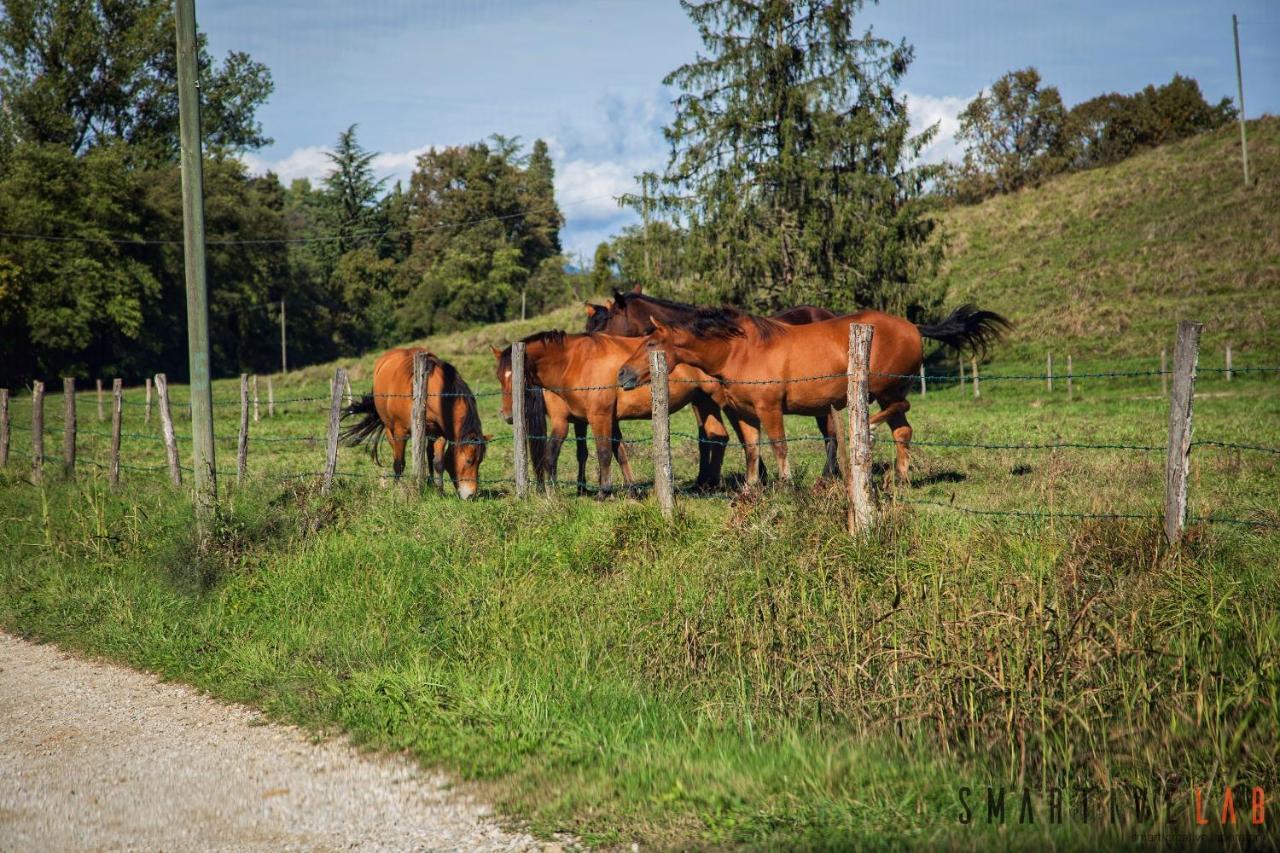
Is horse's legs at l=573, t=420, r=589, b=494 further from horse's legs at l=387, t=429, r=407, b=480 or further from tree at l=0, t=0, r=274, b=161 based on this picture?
tree at l=0, t=0, r=274, b=161

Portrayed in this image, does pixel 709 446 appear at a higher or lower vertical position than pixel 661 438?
lower

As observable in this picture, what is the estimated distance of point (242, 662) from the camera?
6570mm

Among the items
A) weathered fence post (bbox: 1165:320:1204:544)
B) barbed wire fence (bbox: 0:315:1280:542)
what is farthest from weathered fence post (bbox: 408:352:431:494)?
weathered fence post (bbox: 1165:320:1204:544)

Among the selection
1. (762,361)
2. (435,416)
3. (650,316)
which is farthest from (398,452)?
(762,361)

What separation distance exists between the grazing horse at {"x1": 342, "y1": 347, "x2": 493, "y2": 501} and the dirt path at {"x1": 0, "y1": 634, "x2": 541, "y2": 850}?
4945 millimetres

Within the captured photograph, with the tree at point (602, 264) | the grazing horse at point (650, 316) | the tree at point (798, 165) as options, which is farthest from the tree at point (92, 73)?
the grazing horse at point (650, 316)

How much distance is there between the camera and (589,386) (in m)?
12.2

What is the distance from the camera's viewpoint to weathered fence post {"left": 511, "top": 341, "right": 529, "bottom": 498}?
9.66 meters

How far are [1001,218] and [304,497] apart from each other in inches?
1849

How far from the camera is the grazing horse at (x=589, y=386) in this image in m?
12.0

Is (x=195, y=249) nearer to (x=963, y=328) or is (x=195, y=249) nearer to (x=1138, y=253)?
(x=963, y=328)

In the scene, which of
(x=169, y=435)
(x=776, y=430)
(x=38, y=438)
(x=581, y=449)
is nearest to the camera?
(x=776, y=430)

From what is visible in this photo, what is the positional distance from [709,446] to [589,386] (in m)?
1.59

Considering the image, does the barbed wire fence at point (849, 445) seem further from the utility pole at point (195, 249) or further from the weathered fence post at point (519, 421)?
the utility pole at point (195, 249)
